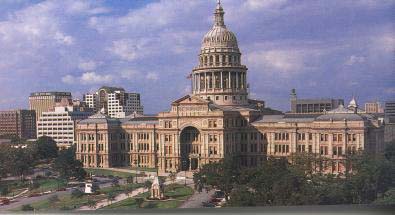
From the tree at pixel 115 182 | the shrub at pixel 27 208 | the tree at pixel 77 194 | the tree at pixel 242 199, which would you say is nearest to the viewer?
the shrub at pixel 27 208

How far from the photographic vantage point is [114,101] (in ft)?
40.4

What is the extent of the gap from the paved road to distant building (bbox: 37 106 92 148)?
133 inches

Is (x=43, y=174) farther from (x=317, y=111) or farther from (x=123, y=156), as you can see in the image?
(x=317, y=111)

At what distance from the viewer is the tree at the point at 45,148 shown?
11672 millimetres

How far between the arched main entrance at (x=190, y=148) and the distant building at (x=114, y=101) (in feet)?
5.76

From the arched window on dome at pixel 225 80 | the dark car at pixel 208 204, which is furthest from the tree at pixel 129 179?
the arched window on dome at pixel 225 80

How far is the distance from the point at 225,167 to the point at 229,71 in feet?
19.1

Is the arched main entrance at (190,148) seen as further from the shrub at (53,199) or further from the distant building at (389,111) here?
the shrub at (53,199)

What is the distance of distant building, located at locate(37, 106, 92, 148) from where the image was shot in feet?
37.7

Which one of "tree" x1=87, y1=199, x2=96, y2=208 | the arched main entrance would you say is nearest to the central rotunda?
the arched main entrance

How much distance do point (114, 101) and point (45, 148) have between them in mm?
1912

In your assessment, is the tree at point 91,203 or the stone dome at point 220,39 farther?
the stone dome at point 220,39

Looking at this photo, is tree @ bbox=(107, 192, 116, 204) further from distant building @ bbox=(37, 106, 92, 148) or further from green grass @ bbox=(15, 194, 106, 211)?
distant building @ bbox=(37, 106, 92, 148)

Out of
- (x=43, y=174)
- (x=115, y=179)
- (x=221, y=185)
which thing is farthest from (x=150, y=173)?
(x=221, y=185)
